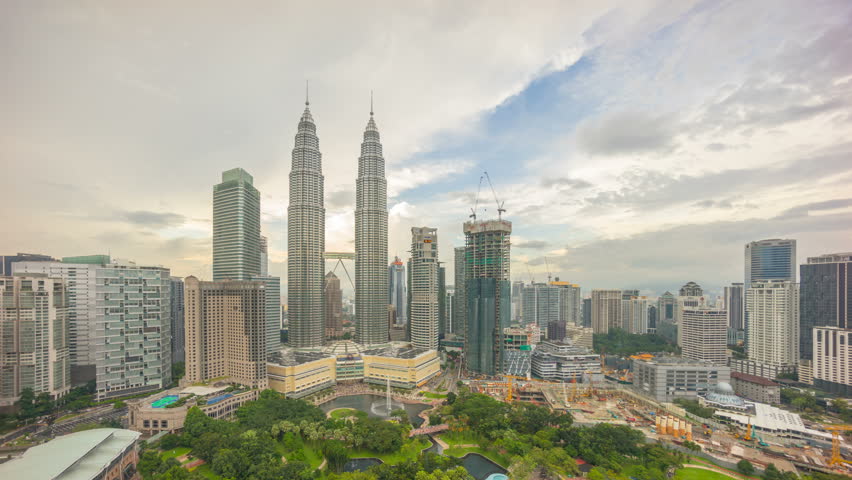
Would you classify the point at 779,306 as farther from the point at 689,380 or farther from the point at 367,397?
the point at 367,397

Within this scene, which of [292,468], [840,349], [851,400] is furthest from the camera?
[840,349]

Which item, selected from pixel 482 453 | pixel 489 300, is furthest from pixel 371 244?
pixel 482 453

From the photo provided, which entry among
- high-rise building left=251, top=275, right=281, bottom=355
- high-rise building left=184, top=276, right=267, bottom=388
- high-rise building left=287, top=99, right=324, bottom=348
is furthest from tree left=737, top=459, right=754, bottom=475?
high-rise building left=251, top=275, right=281, bottom=355

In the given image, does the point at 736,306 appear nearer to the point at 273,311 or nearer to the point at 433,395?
the point at 433,395

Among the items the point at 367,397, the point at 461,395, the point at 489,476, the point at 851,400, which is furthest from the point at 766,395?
the point at 367,397

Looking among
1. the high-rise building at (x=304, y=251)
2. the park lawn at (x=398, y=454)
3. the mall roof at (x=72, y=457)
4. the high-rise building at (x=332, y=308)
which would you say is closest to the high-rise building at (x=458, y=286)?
the high-rise building at (x=332, y=308)

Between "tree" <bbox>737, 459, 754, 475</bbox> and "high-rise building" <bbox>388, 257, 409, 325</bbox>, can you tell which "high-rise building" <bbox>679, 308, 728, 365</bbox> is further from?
"high-rise building" <bbox>388, 257, 409, 325</bbox>
